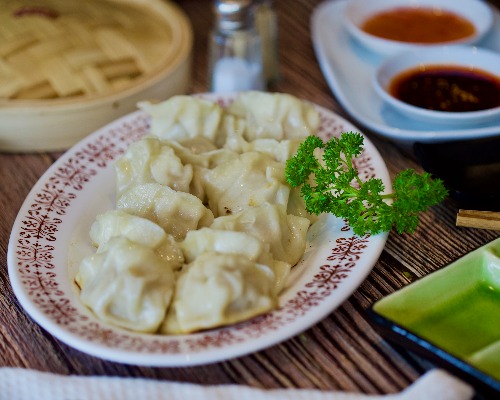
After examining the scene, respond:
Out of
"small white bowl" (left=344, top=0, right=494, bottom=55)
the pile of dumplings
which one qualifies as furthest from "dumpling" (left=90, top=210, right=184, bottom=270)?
"small white bowl" (left=344, top=0, right=494, bottom=55)

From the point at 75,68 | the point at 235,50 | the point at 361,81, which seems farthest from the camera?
the point at 361,81

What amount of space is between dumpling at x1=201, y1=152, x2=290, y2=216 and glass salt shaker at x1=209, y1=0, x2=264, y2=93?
0.80 meters

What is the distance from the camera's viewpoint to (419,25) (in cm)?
354

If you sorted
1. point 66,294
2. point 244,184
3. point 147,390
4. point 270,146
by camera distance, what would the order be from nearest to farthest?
1. point 147,390
2. point 66,294
3. point 244,184
4. point 270,146

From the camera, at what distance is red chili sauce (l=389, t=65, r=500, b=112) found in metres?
2.89

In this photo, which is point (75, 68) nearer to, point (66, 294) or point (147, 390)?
point (66, 294)

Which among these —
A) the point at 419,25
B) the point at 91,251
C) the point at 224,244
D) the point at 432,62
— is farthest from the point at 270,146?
the point at 419,25

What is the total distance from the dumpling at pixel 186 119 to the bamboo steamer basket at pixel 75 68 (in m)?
0.33

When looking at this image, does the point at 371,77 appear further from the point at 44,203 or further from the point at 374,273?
the point at 44,203

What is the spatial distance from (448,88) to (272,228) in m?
1.38

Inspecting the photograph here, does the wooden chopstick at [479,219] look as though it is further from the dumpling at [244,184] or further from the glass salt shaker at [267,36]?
the glass salt shaker at [267,36]

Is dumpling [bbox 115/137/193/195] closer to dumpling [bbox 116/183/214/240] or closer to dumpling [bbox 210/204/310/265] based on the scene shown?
dumpling [bbox 116/183/214/240]

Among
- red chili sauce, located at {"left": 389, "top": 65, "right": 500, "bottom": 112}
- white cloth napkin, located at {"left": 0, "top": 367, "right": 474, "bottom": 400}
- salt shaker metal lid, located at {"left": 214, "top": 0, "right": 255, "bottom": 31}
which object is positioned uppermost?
salt shaker metal lid, located at {"left": 214, "top": 0, "right": 255, "bottom": 31}

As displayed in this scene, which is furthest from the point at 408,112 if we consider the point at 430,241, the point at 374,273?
the point at 374,273
